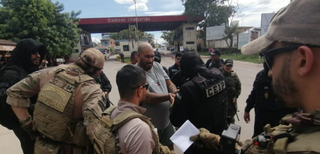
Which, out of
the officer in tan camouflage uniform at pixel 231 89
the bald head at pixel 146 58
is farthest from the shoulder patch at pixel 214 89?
the officer in tan camouflage uniform at pixel 231 89

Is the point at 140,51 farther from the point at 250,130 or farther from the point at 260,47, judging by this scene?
the point at 250,130

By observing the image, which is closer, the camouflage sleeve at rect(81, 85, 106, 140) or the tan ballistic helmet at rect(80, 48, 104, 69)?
the camouflage sleeve at rect(81, 85, 106, 140)

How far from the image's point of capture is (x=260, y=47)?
2.69 ft

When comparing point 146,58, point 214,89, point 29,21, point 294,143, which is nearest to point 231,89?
point 214,89

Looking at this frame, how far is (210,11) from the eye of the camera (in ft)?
106

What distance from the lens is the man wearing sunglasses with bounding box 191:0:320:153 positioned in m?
0.60

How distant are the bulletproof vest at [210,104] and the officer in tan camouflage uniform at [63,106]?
3.08 ft

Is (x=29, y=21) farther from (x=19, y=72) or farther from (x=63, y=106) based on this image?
(x=63, y=106)

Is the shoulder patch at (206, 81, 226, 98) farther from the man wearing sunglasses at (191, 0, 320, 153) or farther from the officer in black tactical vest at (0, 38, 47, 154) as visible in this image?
the officer in black tactical vest at (0, 38, 47, 154)

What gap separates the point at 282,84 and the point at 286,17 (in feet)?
0.90

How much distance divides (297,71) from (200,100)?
1.08 meters

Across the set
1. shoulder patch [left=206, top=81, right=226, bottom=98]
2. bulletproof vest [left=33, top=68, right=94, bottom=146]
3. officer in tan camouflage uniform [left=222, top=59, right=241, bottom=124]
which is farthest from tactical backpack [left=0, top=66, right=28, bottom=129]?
officer in tan camouflage uniform [left=222, top=59, right=241, bottom=124]

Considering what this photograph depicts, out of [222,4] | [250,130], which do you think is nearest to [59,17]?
[250,130]

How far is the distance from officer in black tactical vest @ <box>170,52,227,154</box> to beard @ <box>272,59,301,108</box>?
3.02 feet
